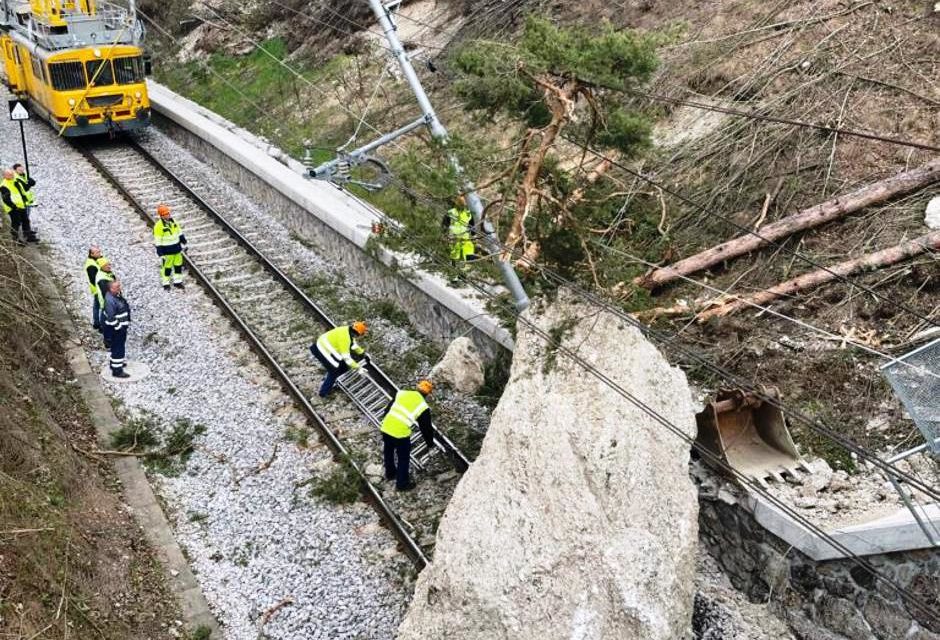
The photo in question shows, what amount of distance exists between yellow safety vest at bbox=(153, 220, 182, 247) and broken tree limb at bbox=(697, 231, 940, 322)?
28.4 feet

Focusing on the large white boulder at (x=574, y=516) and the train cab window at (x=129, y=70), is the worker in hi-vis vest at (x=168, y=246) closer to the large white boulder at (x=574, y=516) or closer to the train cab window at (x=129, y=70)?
the large white boulder at (x=574, y=516)

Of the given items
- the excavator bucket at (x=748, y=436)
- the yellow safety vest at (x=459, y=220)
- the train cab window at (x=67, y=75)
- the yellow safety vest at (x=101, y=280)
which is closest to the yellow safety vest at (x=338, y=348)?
the yellow safety vest at (x=459, y=220)

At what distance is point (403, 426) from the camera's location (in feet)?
36.2

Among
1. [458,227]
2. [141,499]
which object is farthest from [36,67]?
[141,499]

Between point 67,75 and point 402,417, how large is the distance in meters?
15.6

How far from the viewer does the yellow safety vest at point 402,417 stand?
36.2 ft

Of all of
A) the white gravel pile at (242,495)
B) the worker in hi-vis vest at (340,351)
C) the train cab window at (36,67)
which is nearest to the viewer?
the white gravel pile at (242,495)

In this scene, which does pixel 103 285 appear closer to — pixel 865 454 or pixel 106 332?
pixel 106 332

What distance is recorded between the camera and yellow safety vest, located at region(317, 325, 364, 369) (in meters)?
12.9

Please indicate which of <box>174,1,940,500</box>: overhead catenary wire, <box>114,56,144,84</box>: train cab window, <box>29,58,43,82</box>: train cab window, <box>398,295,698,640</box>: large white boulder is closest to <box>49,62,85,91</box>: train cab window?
<box>114,56,144,84</box>: train cab window

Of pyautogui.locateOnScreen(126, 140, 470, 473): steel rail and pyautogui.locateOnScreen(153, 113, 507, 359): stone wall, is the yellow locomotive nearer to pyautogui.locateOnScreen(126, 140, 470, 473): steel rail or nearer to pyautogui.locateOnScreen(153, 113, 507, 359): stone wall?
pyautogui.locateOnScreen(126, 140, 470, 473): steel rail

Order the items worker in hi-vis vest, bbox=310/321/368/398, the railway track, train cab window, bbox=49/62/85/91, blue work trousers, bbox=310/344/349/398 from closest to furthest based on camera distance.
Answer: the railway track
worker in hi-vis vest, bbox=310/321/368/398
blue work trousers, bbox=310/344/349/398
train cab window, bbox=49/62/85/91

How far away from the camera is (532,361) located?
1035 centimetres

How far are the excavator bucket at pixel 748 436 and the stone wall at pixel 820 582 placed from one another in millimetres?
702
